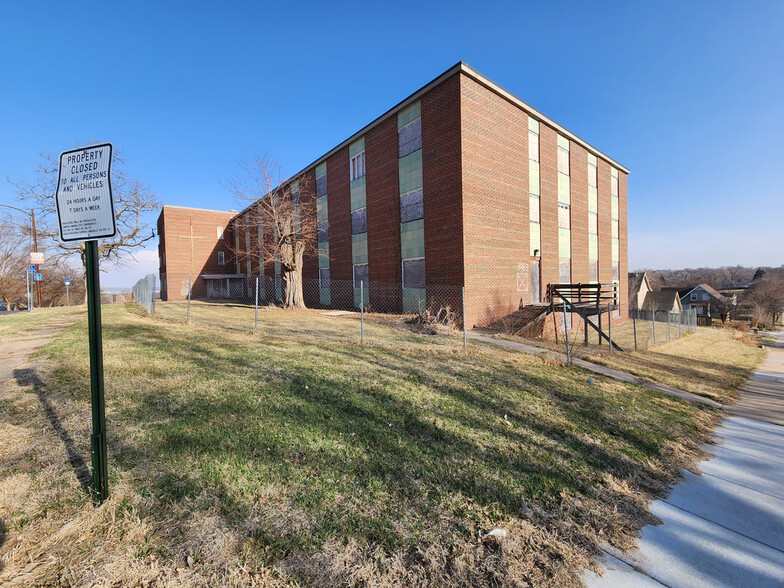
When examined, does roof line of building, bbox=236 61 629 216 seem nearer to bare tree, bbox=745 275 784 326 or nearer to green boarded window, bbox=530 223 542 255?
green boarded window, bbox=530 223 542 255

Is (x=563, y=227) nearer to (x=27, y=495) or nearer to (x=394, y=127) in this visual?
(x=394, y=127)

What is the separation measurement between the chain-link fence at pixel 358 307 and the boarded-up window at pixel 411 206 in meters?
3.63

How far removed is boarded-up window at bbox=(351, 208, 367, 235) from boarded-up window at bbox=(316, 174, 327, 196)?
4111 millimetres

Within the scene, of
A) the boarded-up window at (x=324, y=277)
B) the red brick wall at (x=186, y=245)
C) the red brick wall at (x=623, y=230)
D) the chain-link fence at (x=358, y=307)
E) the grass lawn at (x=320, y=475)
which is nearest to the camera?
the grass lawn at (x=320, y=475)

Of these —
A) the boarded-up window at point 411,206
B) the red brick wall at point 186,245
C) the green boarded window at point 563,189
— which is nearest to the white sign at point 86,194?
the boarded-up window at point 411,206

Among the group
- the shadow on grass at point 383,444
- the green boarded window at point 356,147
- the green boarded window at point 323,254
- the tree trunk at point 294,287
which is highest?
the green boarded window at point 356,147

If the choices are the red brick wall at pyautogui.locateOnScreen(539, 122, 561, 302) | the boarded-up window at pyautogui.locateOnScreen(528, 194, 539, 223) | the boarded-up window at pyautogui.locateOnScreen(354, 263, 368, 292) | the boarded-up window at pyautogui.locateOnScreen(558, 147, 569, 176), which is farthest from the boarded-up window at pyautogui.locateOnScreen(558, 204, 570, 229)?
the boarded-up window at pyautogui.locateOnScreen(354, 263, 368, 292)

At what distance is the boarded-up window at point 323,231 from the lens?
24.4m

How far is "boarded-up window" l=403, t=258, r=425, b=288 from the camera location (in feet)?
57.6

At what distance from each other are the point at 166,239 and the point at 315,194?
80.4ft

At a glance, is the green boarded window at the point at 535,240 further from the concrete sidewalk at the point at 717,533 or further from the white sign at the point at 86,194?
the white sign at the point at 86,194

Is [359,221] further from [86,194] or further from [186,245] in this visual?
[186,245]

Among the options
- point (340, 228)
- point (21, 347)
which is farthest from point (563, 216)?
point (21, 347)

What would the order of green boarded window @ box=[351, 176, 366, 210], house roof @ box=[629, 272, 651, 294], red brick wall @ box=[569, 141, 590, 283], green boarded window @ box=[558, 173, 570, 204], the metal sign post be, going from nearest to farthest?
the metal sign post → green boarded window @ box=[351, 176, 366, 210] → green boarded window @ box=[558, 173, 570, 204] → red brick wall @ box=[569, 141, 590, 283] → house roof @ box=[629, 272, 651, 294]
